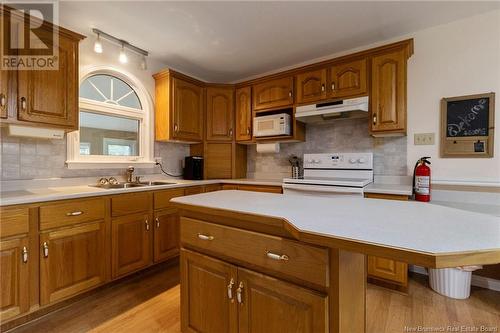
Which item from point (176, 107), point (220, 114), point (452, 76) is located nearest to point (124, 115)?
point (176, 107)

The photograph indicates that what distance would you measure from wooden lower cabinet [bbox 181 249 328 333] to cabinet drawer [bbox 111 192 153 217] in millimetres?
1023

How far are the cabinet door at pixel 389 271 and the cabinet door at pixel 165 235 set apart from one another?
1.94 meters

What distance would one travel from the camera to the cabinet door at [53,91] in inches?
68.6

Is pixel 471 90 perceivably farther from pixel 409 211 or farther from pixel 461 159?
pixel 409 211

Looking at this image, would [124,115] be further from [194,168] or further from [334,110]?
[334,110]

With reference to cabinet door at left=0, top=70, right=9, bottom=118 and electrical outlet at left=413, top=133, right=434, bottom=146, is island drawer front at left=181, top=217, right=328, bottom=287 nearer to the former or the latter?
cabinet door at left=0, top=70, right=9, bottom=118

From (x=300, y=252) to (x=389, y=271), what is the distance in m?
1.63

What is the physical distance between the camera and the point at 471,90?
2143 millimetres

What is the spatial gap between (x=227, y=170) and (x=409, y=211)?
8.54 ft

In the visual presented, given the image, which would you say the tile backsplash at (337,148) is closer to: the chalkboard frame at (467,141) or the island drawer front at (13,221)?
the chalkboard frame at (467,141)

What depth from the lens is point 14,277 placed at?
150cm

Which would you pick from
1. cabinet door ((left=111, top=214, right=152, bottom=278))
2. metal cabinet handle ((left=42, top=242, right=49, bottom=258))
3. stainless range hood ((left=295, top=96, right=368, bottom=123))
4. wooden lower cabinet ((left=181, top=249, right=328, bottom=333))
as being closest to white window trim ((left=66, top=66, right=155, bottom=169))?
cabinet door ((left=111, top=214, right=152, bottom=278))

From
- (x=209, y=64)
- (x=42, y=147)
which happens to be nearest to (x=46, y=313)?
(x=42, y=147)

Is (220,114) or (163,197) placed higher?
(220,114)
